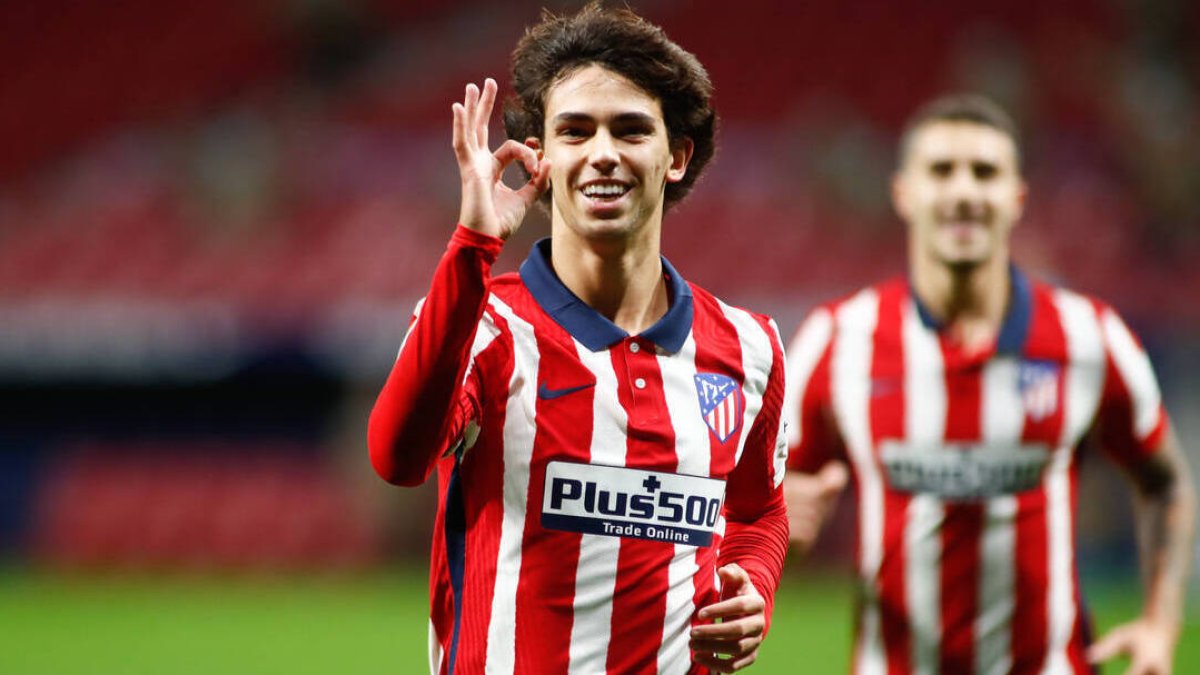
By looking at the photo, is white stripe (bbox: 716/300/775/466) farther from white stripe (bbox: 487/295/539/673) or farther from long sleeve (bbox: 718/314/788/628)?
white stripe (bbox: 487/295/539/673)

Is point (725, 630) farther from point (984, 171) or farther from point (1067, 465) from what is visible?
point (984, 171)

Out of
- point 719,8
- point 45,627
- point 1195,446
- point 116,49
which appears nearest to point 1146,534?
point 45,627

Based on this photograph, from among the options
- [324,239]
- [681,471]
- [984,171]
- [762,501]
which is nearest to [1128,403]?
[984,171]

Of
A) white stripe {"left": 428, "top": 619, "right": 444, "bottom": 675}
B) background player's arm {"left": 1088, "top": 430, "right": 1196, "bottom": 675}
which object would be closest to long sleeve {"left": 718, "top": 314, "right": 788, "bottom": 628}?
white stripe {"left": 428, "top": 619, "right": 444, "bottom": 675}

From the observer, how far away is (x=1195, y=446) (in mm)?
11250

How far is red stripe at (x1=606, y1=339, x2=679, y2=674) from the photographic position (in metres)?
2.49

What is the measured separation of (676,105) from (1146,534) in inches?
72.8

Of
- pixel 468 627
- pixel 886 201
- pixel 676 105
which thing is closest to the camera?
pixel 468 627

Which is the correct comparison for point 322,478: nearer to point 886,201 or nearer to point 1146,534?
point 886,201

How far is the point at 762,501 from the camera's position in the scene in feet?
9.25

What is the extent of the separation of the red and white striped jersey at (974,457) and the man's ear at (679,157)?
3.38 feet

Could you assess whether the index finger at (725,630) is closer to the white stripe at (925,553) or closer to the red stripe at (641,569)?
the red stripe at (641,569)

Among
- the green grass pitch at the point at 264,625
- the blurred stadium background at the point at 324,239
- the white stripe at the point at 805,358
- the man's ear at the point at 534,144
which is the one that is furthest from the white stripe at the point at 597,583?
the blurred stadium background at the point at 324,239

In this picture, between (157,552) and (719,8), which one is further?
(719,8)
